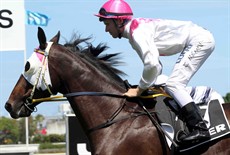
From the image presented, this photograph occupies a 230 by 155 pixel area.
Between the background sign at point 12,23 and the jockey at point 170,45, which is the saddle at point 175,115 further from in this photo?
the background sign at point 12,23

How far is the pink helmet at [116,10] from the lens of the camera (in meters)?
6.34

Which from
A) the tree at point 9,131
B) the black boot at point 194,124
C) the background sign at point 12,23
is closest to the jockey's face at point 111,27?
the black boot at point 194,124

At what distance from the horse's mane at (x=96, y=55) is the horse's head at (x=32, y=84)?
13.4 inches

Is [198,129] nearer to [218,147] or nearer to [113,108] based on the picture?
[218,147]

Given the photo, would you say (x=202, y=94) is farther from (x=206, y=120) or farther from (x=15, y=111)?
(x=15, y=111)

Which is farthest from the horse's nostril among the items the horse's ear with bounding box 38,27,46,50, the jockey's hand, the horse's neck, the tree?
the tree

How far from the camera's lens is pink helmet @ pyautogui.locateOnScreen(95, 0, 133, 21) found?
6.34m

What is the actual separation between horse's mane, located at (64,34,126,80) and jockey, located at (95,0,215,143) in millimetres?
429

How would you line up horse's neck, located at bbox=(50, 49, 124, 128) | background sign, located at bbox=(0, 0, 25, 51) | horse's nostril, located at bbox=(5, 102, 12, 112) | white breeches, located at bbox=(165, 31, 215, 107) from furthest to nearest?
background sign, located at bbox=(0, 0, 25, 51)
horse's nostril, located at bbox=(5, 102, 12, 112)
horse's neck, located at bbox=(50, 49, 124, 128)
white breeches, located at bbox=(165, 31, 215, 107)

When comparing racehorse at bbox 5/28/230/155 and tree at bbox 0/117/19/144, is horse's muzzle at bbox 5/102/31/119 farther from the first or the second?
tree at bbox 0/117/19/144

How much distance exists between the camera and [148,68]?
610 cm

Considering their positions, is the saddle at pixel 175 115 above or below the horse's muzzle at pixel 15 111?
above

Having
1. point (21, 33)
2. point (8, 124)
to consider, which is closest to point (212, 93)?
point (21, 33)

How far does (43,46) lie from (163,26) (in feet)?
3.98
